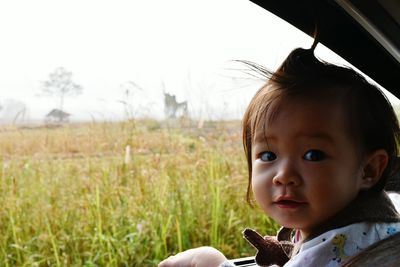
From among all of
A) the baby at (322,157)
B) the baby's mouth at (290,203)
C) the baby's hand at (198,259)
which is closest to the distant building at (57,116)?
the baby's hand at (198,259)

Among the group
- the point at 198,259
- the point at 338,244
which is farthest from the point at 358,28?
the point at 198,259

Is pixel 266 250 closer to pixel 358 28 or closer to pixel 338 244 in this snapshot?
pixel 338 244

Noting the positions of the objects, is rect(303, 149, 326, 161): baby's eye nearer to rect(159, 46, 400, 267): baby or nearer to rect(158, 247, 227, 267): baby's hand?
rect(159, 46, 400, 267): baby

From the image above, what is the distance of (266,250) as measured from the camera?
1.23 meters

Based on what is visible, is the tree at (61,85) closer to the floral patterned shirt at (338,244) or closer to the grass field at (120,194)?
the grass field at (120,194)

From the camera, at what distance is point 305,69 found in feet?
3.53

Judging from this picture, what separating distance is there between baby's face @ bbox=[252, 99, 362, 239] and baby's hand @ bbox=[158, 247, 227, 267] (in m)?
0.20

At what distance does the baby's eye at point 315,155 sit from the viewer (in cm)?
103

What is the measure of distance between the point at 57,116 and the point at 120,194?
404 mm

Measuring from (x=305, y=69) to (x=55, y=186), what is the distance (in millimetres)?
1465

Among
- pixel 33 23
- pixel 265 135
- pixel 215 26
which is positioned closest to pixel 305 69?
pixel 265 135

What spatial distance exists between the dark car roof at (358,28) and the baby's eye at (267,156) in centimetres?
33

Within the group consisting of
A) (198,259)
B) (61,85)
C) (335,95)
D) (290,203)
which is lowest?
(198,259)

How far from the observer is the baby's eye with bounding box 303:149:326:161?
1.03m
